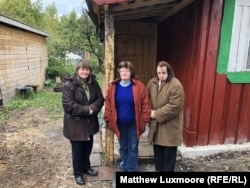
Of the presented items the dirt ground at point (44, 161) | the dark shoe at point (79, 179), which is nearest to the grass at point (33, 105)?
the dirt ground at point (44, 161)

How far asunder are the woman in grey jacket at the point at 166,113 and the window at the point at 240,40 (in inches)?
60.0

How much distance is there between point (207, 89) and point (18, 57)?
7638 millimetres

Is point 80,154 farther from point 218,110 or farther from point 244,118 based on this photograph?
point 244,118

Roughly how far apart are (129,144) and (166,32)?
298 cm

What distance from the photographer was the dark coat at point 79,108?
2.90m

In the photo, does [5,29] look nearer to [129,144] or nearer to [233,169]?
[129,144]

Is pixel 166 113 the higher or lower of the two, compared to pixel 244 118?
higher

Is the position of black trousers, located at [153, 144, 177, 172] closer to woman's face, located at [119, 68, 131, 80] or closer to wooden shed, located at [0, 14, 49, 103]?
woman's face, located at [119, 68, 131, 80]

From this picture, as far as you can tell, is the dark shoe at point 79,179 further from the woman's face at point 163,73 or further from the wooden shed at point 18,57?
the wooden shed at point 18,57

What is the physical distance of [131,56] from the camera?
6176 mm

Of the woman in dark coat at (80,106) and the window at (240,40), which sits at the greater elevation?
the window at (240,40)

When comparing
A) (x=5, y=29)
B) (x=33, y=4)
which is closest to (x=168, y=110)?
(x=5, y=29)

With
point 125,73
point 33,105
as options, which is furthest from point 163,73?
point 33,105

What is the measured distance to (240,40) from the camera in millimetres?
3801
